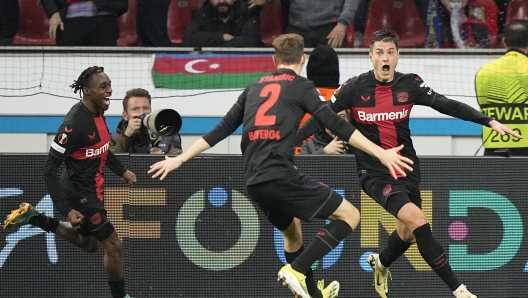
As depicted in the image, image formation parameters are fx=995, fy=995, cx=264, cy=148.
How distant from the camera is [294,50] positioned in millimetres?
7035

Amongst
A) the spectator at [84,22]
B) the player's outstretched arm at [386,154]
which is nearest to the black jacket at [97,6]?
the spectator at [84,22]

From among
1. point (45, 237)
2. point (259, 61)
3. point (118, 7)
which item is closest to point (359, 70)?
point (259, 61)

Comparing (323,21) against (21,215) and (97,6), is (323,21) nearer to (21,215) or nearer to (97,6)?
(97,6)

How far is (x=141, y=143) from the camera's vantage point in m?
9.36

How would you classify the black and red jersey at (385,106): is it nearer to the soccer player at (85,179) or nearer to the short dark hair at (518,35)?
the short dark hair at (518,35)

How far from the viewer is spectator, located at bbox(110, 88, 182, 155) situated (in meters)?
9.20

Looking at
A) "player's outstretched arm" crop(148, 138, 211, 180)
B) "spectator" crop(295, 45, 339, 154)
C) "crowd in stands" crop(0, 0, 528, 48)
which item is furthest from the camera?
"crowd in stands" crop(0, 0, 528, 48)

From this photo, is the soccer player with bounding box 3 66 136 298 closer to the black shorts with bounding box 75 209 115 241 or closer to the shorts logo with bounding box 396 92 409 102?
the black shorts with bounding box 75 209 115 241

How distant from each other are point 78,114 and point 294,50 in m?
2.13

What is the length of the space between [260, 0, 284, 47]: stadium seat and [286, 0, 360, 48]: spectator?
277 millimetres

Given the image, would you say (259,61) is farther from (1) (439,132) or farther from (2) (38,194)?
(2) (38,194)

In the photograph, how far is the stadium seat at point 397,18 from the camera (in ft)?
41.5

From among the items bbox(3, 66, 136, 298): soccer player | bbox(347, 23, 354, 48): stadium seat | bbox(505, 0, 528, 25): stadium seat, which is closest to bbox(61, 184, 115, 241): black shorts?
bbox(3, 66, 136, 298): soccer player

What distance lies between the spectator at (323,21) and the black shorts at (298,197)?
541cm
